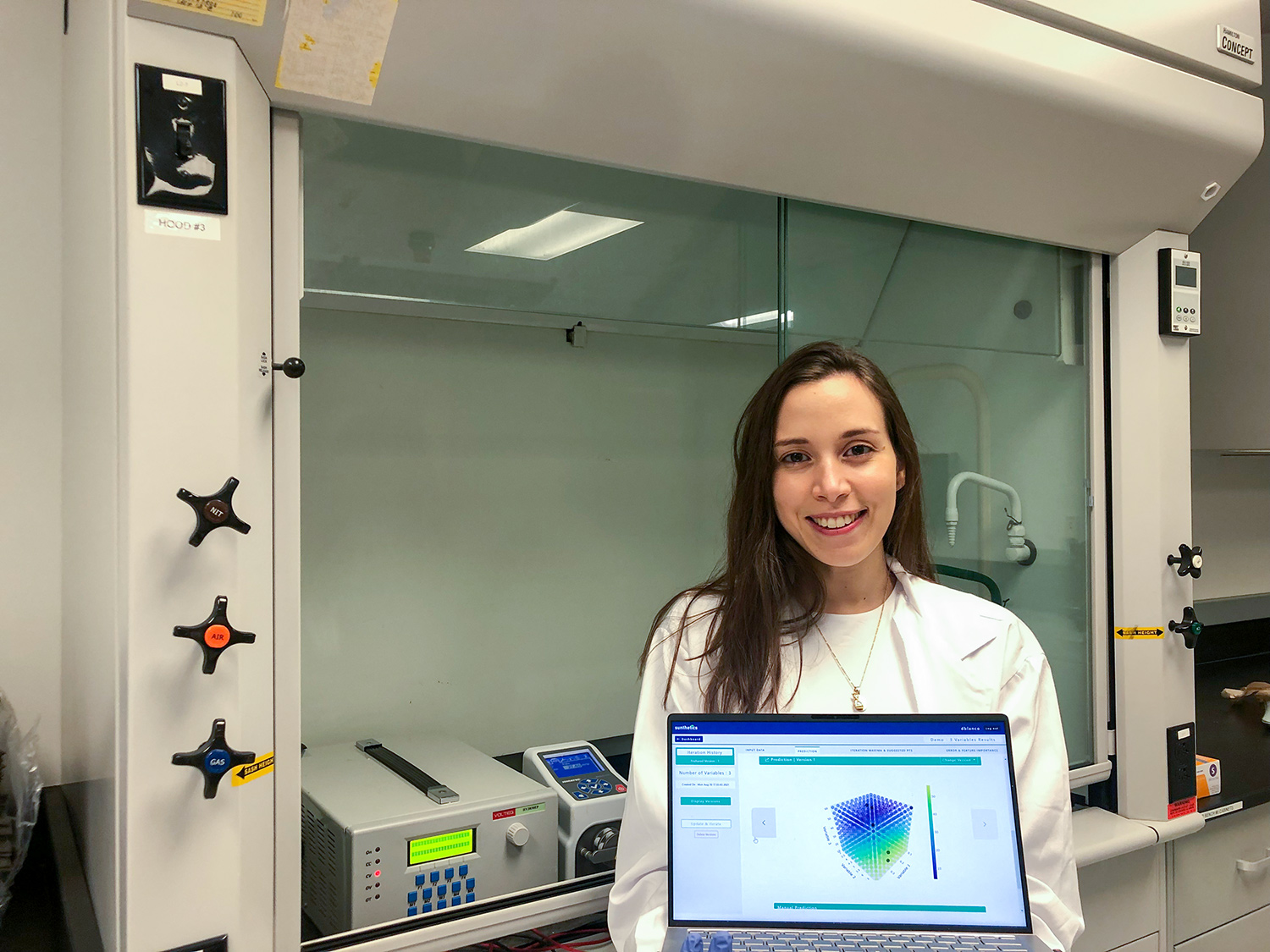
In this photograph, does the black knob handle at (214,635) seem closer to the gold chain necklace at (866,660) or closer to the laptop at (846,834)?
the laptop at (846,834)

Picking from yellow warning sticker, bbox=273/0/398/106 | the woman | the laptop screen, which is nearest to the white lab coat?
the woman

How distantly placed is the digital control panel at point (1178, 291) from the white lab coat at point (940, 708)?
89 cm

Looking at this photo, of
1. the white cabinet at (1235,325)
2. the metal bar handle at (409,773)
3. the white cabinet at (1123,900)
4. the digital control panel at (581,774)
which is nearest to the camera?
the metal bar handle at (409,773)

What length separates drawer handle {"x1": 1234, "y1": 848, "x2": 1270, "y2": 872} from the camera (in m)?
1.89

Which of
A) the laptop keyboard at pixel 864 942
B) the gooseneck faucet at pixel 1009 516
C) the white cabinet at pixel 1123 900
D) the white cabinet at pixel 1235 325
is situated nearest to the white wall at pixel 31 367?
the laptop keyboard at pixel 864 942

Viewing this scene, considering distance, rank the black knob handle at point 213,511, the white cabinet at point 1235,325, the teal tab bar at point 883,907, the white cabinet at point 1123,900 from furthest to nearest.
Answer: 1. the white cabinet at point 1235,325
2. the white cabinet at point 1123,900
3. the teal tab bar at point 883,907
4. the black knob handle at point 213,511

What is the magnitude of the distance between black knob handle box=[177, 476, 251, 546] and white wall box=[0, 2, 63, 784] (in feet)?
2.12

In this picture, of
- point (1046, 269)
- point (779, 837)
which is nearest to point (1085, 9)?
point (1046, 269)

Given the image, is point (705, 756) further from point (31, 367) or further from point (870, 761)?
point (31, 367)

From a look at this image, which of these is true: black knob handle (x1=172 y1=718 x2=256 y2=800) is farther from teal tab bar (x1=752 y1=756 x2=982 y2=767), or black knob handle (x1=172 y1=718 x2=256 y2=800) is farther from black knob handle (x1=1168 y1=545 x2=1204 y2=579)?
black knob handle (x1=1168 y1=545 x2=1204 y2=579)

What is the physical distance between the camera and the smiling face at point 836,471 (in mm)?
1159

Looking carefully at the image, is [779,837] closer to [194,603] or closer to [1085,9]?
[194,603]

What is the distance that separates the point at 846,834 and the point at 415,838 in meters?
0.58

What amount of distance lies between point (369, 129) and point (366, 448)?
63 cm
